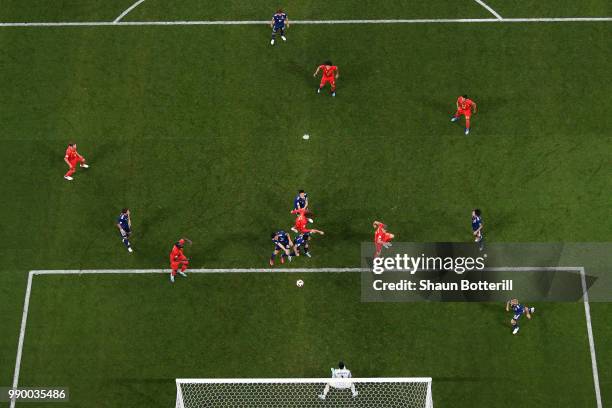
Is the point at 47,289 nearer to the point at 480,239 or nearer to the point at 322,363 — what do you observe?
the point at 322,363

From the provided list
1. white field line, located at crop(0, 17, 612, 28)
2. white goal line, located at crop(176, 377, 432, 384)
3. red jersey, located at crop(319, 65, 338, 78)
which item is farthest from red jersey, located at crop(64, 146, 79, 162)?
white goal line, located at crop(176, 377, 432, 384)

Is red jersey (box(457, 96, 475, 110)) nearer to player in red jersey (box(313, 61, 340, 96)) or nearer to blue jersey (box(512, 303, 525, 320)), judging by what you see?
player in red jersey (box(313, 61, 340, 96))

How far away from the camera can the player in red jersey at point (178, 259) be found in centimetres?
2861

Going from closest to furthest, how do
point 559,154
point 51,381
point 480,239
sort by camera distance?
point 51,381 < point 480,239 < point 559,154

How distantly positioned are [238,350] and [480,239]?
9403 millimetres

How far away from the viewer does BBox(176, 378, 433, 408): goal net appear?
27094mm

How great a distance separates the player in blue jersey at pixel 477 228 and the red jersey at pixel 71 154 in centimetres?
1471

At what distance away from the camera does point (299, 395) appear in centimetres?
2747

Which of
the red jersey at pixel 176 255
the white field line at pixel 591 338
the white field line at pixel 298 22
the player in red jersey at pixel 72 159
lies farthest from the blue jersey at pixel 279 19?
the white field line at pixel 591 338

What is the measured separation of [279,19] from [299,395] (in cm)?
1544

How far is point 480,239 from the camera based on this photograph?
99.3 feet

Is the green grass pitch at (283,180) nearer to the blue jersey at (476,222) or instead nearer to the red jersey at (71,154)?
the red jersey at (71,154)

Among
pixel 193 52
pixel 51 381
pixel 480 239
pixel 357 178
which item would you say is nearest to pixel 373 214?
pixel 357 178

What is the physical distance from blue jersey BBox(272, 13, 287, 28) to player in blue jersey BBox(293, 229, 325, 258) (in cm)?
932
